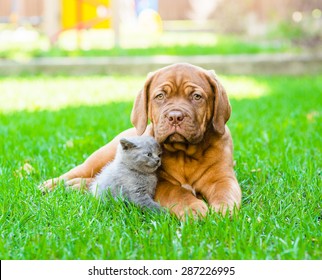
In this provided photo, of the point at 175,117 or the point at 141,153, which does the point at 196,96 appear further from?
the point at 141,153

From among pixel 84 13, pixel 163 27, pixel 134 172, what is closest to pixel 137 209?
pixel 134 172

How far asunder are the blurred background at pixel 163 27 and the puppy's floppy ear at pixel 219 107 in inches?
357

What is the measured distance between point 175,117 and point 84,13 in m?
16.7

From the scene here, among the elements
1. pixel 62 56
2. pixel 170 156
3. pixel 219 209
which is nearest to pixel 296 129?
pixel 170 156

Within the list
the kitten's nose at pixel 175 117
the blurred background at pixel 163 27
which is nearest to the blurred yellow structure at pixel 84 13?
the blurred background at pixel 163 27

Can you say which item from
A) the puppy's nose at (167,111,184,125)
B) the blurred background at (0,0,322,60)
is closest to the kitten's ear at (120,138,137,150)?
the puppy's nose at (167,111,184,125)

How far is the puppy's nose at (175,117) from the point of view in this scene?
12.8 ft

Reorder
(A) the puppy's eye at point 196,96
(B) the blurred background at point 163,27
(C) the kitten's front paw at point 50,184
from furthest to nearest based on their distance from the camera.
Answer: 1. (B) the blurred background at point 163,27
2. (C) the kitten's front paw at point 50,184
3. (A) the puppy's eye at point 196,96

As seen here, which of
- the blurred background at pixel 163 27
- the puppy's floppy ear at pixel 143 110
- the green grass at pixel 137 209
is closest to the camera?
the green grass at pixel 137 209

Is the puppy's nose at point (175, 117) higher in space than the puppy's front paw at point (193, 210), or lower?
higher

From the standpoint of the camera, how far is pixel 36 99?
901 cm

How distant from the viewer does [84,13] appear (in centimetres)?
1994

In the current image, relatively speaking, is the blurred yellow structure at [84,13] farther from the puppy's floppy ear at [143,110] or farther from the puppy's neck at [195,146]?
the puppy's neck at [195,146]

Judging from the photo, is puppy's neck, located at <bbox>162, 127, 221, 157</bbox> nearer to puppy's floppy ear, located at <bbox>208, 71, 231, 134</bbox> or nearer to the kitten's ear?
puppy's floppy ear, located at <bbox>208, 71, 231, 134</bbox>
